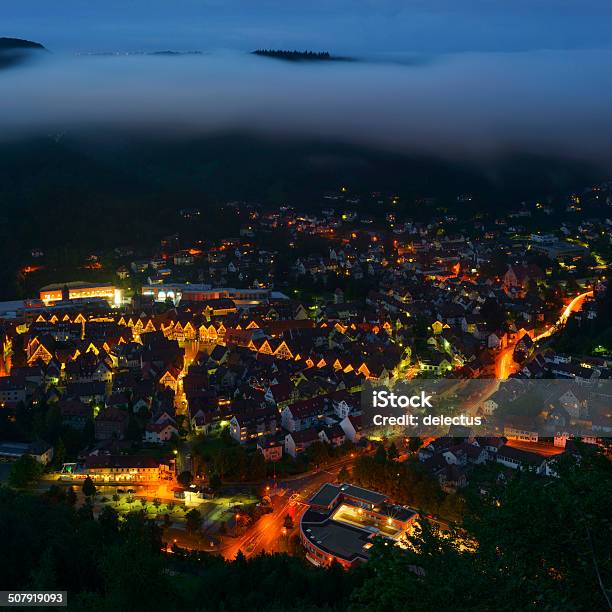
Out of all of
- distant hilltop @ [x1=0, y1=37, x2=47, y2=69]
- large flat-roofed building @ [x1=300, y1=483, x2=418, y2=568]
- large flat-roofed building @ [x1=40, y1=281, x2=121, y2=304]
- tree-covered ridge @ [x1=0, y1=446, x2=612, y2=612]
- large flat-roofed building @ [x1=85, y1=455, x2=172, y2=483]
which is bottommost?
large flat-roofed building @ [x1=40, y1=281, x2=121, y2=304]

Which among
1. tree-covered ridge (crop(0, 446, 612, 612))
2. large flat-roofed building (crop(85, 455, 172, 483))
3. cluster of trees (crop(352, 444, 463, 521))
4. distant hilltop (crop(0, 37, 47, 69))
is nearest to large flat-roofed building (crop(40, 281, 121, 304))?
large flat-roofed building (crop(85, 455, 172, 483))

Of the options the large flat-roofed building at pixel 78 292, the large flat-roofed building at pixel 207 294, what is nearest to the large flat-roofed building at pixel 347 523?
the large flat-roofed building at pixel 207 294

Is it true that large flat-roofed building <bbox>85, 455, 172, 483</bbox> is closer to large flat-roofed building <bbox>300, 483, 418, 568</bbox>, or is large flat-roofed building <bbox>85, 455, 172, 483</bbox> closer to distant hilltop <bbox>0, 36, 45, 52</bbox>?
large flat-roofed building <bbox>300, 483, 418, 568</bbox>

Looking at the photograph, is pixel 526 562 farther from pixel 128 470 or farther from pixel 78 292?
pixel 78 292

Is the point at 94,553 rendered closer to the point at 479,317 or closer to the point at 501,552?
the point at 501,552

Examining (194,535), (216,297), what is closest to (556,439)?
(194,535)

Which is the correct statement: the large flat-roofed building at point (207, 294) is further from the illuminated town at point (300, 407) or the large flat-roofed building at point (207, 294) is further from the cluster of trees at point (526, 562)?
the cluster of trees at point (526, 562)

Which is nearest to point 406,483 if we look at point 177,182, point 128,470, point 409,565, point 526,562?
point 128,470
